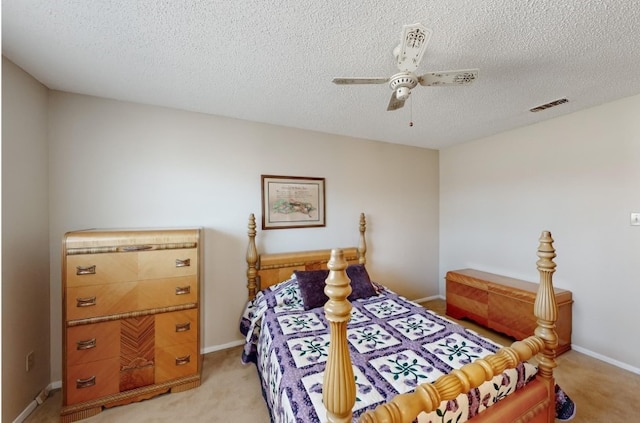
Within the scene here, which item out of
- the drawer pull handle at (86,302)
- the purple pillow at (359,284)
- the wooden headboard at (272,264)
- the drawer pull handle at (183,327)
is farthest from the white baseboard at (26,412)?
the purple pillow at (359,284)

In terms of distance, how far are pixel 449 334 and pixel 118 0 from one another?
2.86 m

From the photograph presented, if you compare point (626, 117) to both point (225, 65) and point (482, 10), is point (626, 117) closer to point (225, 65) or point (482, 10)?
point (482, 10)

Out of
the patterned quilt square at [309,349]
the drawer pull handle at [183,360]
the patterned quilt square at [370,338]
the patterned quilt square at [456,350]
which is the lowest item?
the drawer pull handle at [183,360]

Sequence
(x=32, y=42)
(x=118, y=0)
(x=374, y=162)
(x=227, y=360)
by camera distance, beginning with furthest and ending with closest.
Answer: (x=374, y=162)
(x=227, y=360)
(x=32, y=42)
(x=118, y=0)

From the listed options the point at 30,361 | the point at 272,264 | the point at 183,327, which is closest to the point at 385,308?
the point at 272,264

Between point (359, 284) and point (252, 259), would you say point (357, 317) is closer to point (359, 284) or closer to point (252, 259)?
point (359, 284)

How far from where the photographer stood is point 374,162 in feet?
11.9

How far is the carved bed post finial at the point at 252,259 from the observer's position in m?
2.73

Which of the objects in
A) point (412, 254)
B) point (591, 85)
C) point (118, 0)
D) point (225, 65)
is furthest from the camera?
point (412, 254)

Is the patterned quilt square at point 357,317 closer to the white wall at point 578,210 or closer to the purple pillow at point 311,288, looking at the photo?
the purple pillow at point 311,288

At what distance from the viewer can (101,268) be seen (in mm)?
1852

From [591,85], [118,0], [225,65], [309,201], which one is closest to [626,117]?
[591,85]

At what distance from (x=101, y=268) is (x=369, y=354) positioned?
202cm

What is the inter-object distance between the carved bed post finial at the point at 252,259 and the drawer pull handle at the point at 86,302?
127 centimetres
